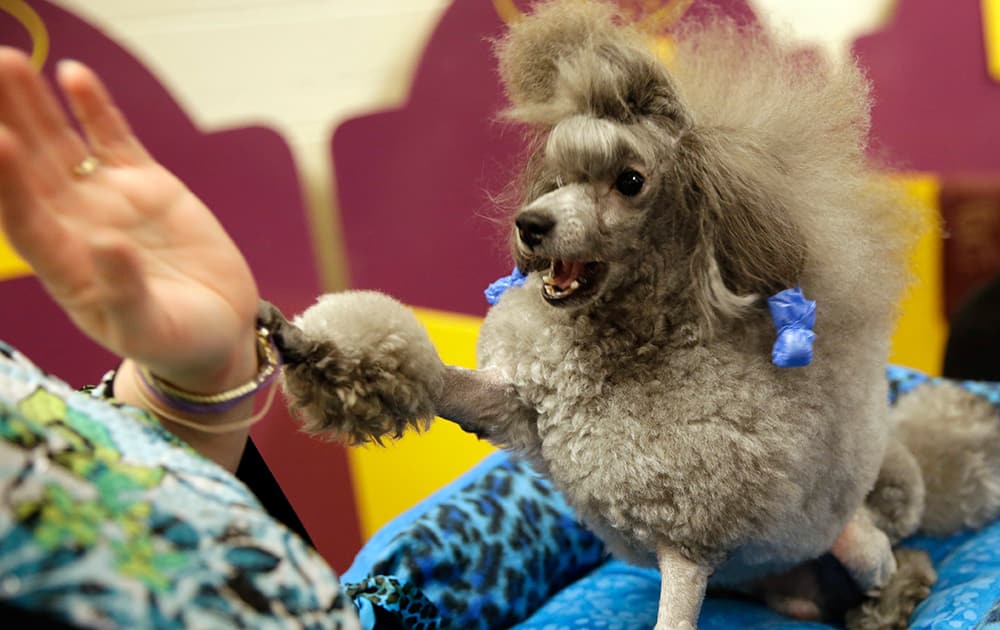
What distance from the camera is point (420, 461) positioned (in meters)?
1.14

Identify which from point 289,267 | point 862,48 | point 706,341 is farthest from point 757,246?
point 862,48

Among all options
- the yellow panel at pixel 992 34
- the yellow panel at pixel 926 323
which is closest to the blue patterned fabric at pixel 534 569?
the yellow panel at pixel 926 323

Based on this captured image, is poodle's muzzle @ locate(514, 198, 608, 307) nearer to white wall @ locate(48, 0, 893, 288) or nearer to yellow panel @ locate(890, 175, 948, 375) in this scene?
white wall @ locate(48, 0, 893, 288)

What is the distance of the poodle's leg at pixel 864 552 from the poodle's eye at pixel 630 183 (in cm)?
37

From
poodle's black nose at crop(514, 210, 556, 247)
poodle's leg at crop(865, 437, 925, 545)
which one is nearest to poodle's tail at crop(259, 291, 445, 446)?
poodle's black nose at crop(514, 210, 556, 247)

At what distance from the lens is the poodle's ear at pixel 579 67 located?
60 centimetres

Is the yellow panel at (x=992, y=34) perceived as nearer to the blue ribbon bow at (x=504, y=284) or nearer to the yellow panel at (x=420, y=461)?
the yellow panel at (x=420, y=461)

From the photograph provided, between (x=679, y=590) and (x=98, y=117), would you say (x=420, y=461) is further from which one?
(x=98, y=117)

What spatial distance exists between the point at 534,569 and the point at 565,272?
0.36 m

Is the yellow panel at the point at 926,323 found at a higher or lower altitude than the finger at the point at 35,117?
higher

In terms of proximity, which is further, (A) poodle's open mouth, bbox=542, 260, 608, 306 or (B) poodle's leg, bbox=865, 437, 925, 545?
(B) poodle's leg, bbox=865, 437, 925, 545

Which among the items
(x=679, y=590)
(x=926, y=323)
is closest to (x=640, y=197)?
(x=679, y=590)

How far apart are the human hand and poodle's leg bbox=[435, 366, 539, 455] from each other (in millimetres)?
153

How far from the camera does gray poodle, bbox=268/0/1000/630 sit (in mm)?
600
